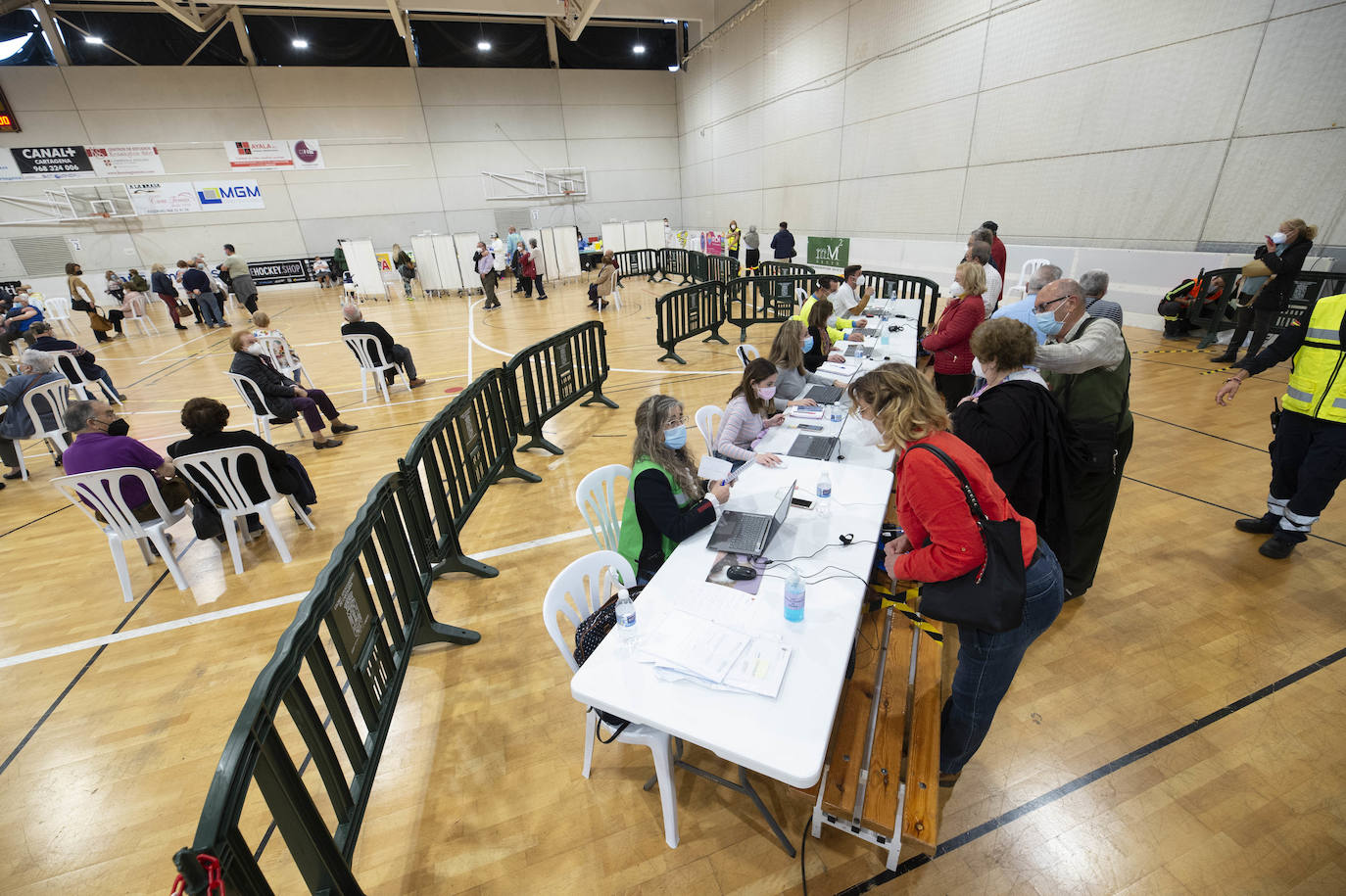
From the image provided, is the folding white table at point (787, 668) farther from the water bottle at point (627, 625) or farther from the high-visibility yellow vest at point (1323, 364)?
the high-visibility yellow vest at point (1323, 364)

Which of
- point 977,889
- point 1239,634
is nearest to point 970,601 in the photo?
point 977,889

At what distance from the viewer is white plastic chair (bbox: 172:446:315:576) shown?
382 cm

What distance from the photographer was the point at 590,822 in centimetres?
228

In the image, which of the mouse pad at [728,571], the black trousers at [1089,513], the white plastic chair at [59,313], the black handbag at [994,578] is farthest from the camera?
the white plastic chair at [59,313]

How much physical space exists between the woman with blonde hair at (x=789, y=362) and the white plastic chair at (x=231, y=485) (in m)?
4.19

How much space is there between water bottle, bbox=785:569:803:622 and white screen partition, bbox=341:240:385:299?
63.3 feet

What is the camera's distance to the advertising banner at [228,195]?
18.8 metres

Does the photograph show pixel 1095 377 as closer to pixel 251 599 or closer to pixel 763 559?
pixel 763 559

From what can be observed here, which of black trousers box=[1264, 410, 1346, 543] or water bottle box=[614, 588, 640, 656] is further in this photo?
black trousers box=[1264, 410, 1346, 543]

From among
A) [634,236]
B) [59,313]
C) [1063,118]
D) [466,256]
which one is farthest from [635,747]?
[634,236]

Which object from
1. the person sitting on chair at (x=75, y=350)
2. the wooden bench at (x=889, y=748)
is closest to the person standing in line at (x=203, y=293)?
the person sitting on chair at (x=75, y=350)

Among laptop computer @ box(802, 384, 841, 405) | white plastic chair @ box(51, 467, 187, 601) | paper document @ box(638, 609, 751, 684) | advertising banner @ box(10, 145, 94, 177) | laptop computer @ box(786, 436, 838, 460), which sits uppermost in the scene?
advertising banner @ box(10, 145, 94, 177)

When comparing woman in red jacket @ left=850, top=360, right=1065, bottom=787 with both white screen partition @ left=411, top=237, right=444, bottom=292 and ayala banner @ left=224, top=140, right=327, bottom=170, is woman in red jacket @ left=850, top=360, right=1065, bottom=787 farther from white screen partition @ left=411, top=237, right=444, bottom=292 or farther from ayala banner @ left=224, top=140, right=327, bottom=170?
ayala banner @ left=224, top=140, right=327, bottom=170

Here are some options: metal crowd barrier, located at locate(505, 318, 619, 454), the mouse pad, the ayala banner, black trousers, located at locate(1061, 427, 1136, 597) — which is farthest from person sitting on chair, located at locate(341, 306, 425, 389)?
the ayala banner
